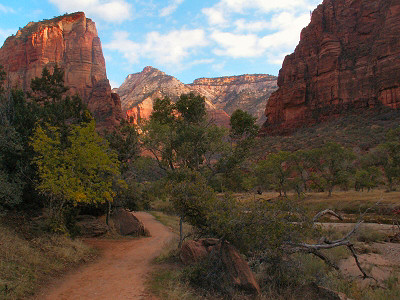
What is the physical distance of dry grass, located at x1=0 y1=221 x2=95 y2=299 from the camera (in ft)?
25.3

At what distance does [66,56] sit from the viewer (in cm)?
9481

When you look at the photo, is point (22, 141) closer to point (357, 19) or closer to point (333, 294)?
point (333, 294)

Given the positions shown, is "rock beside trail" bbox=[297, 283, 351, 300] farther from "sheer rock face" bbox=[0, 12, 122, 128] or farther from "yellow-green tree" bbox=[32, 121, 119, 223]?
"sheer rock face" bbox=[0, 12, 122, 128]

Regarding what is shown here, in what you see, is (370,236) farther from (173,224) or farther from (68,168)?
(68,168)

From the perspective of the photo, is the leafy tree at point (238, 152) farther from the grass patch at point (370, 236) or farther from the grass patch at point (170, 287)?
the grass patch at point (370, 236)

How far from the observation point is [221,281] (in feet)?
27.1

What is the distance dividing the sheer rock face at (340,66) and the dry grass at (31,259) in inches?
3181

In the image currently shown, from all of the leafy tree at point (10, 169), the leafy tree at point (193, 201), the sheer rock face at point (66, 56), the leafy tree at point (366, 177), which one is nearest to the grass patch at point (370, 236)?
the leafy tree at point (193, 201)

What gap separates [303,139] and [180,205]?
6748 centimetres

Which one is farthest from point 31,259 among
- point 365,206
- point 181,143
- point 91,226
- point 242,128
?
point 365,206

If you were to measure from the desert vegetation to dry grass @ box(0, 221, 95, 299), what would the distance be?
0.05 meters

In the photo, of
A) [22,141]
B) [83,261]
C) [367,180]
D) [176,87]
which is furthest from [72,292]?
[176,87]

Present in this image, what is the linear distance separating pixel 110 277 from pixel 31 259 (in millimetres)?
2641

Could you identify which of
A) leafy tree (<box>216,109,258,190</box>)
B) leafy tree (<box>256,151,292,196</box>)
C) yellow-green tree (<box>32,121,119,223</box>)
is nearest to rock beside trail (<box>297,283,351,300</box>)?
leafy tree (<box>216,109,258,190</box>)
